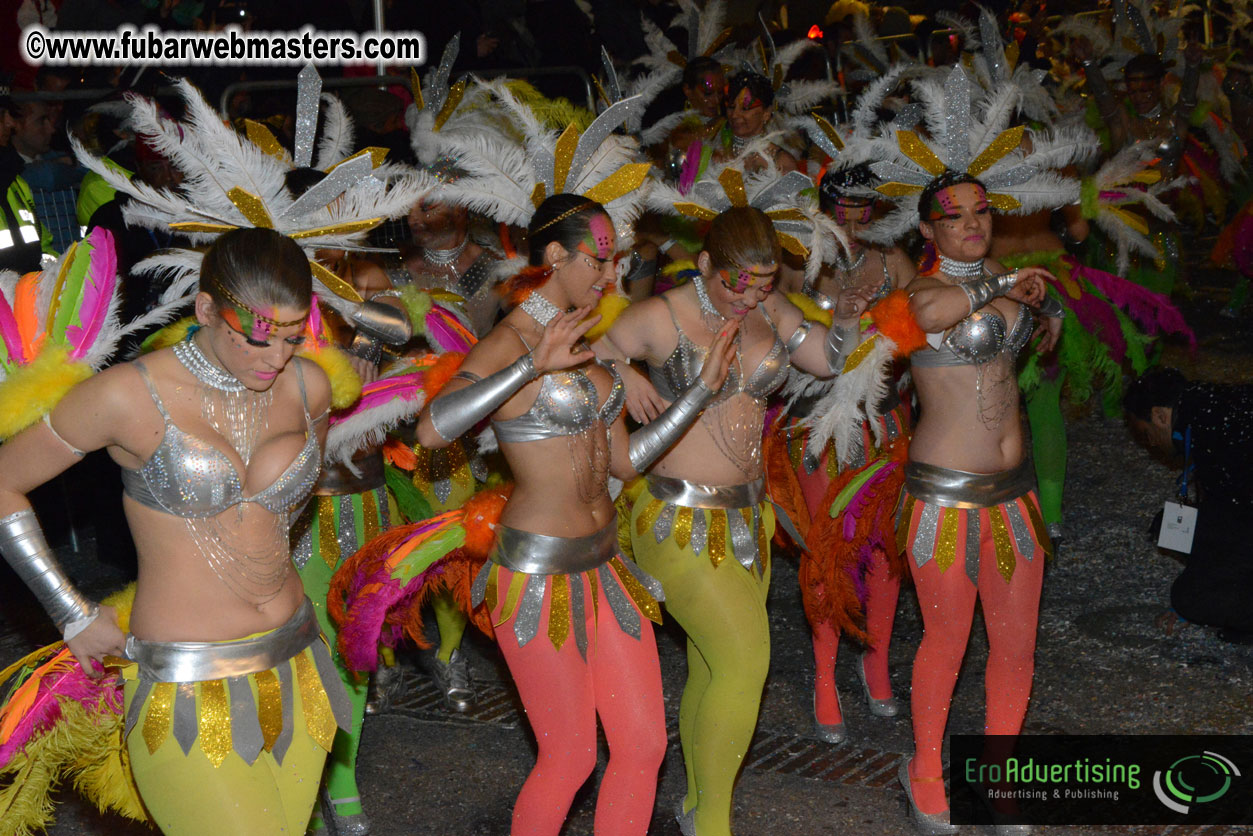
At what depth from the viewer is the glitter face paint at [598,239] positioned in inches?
131

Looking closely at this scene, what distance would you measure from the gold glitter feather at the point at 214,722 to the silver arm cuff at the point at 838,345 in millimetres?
2076

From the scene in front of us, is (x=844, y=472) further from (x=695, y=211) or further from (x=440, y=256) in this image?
(x=440, y=256)

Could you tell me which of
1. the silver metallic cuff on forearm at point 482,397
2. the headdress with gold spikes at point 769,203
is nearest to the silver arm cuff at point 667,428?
the silver metallic cuff on forearm at point 482,397

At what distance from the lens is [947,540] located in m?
3.90

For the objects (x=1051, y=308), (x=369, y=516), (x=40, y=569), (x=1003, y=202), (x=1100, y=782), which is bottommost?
(x=1100, y=782)

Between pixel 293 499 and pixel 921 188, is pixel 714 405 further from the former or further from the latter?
pixel 293 499

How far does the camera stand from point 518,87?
5445mm

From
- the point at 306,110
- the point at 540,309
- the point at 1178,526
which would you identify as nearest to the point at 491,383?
the point at 540,309

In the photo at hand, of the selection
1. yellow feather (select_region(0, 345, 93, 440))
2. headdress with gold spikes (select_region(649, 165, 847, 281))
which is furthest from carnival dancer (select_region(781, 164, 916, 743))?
yellow feather (select_region(0, 345, 93, 440))

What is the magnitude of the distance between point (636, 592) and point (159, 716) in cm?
124

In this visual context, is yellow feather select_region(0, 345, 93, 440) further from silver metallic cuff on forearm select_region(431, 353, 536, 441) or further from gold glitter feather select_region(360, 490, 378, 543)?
gold glitter feather select_region(360, 490, 378, 543)

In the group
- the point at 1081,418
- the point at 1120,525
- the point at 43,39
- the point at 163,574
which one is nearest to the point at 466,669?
the point at 163,574

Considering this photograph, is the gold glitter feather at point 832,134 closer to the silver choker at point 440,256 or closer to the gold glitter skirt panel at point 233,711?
the silver choker at point 440,256

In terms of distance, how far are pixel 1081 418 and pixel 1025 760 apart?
15.6 ft
